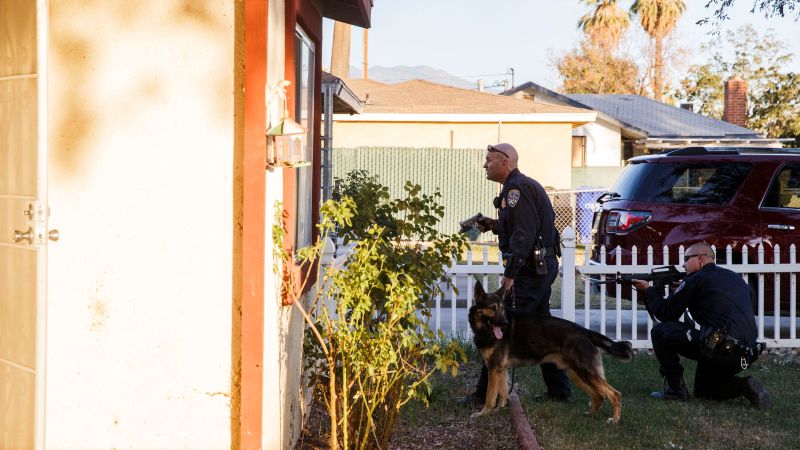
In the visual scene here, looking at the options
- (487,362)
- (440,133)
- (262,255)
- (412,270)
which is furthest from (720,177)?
(440,133)

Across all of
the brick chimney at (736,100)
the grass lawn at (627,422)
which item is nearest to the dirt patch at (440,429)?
the grass lawn at (627,422)

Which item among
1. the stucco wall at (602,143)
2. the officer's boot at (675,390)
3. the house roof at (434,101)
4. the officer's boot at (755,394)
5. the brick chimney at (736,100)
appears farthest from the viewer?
the brick chimney at (736,100)

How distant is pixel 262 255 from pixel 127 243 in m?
0.60

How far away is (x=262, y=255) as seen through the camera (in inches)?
171

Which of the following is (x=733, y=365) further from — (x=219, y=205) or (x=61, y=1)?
(x=61, y=1)

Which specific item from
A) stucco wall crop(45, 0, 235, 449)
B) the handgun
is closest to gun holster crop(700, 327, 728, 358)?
the handgun

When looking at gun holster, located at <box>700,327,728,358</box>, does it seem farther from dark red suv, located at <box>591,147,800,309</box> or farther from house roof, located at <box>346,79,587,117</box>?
house roof, located at <box>346,79,587,117</box>

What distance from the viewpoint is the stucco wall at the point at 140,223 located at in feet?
14.1

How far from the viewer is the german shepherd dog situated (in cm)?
693

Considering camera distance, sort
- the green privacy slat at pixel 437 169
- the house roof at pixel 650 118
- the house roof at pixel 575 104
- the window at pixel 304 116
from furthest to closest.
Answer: the house roof at pixel 650 118, the house roof at pixel 575 104, the green privacy slat at pixel 437 169, the window at pixel 304 116

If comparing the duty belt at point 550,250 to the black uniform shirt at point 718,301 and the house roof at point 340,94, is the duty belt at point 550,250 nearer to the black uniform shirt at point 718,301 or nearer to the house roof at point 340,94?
the black uniform shirt at point 718,301

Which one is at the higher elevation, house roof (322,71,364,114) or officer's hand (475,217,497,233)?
house roof (322,71,364,114)

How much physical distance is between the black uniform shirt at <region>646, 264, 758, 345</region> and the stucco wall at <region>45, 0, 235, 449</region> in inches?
163

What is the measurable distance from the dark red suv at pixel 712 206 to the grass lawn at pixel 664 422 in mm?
1973
